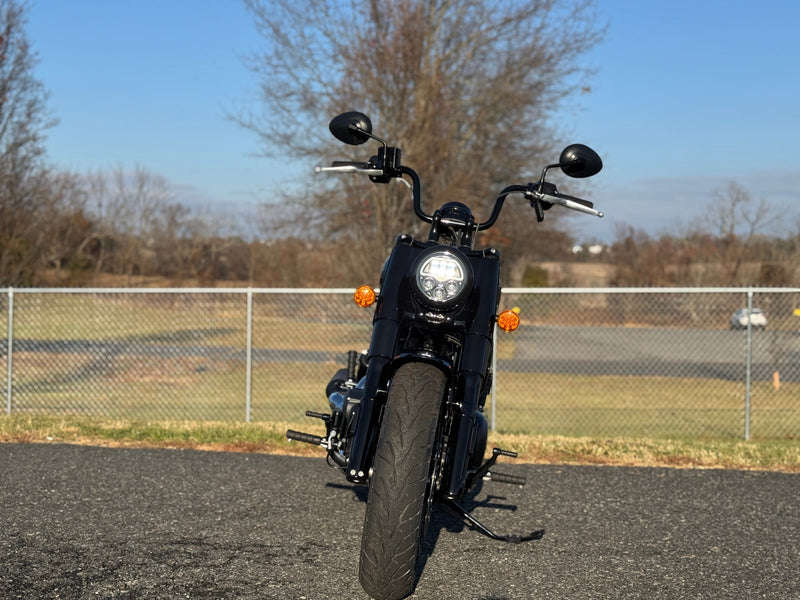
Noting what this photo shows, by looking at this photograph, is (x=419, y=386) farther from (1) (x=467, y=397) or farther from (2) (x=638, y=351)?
(2) (x=638, y=351)

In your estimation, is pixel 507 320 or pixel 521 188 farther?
pixel 521 188

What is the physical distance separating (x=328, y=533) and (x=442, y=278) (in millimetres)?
1817

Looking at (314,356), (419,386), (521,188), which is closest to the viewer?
(419,386)

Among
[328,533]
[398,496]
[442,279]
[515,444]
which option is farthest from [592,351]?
[398,496]

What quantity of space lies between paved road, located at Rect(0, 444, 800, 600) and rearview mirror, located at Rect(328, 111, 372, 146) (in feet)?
7.38

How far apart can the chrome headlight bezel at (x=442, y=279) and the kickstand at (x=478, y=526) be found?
0.96 metres

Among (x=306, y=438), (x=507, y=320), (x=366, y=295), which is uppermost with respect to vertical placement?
(x=366, y=295)

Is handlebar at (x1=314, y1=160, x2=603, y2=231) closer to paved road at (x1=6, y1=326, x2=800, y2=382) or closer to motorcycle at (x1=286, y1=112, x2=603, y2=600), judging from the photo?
motorcycle at (x1=286, y1=112, x2=603, y2=600)

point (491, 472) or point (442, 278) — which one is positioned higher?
point (442, 278)

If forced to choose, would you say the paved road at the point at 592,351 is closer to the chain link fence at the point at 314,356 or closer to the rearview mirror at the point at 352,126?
the chain link fence at the point at 314,356

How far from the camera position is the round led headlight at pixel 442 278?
4039 mm

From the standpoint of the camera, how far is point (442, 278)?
4047 millimetres

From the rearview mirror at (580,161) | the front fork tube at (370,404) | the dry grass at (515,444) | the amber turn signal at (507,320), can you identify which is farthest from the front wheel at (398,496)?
the dry grass at (515,444)

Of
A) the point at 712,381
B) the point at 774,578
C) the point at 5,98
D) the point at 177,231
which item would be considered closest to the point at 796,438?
the point at 712,381
